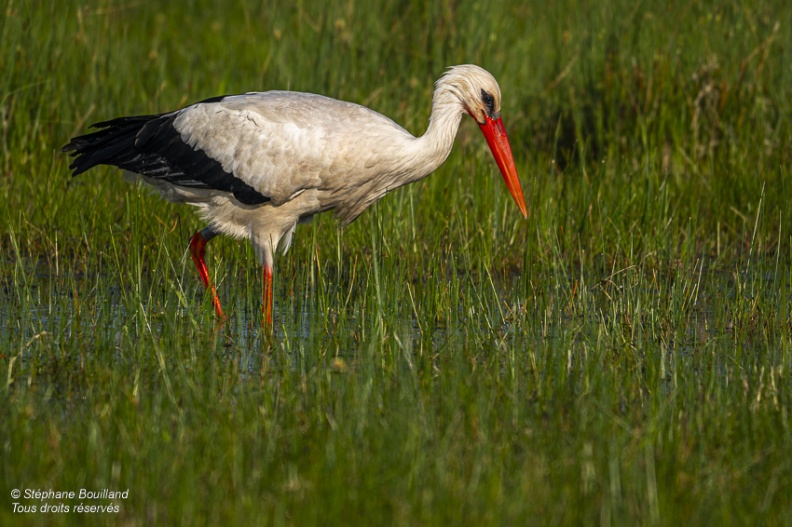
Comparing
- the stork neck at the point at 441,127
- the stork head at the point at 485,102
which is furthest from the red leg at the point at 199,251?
the stork head at the point at 485,102

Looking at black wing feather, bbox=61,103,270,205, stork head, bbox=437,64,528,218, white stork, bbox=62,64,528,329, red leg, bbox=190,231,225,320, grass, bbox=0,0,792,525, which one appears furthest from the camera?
red leg, bbox=190,231,225,320

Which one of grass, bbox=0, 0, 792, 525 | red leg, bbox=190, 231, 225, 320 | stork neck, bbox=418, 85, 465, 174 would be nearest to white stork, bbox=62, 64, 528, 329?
stork neck, bbox=418, 85, 465, 174

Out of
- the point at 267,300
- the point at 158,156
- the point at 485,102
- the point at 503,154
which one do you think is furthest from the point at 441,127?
the point at 158,156

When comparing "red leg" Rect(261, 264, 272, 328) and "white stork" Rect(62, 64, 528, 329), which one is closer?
"red leg" Rect(261, 264, 272, 328)

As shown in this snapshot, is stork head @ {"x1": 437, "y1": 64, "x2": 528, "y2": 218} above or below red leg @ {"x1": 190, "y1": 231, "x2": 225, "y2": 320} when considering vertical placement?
above

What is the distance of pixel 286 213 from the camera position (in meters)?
5.79

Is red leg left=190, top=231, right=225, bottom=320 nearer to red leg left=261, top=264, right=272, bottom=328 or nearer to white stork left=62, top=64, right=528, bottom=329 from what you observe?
white stork left=62, top=64, right=528, bottom=329

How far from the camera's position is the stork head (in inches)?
222

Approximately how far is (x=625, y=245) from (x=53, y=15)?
394 centimetres

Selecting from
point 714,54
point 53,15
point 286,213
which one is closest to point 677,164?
point 714,54

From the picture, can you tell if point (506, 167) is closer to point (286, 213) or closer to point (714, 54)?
point (286, 213)

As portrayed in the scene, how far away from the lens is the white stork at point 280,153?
549 centimetres

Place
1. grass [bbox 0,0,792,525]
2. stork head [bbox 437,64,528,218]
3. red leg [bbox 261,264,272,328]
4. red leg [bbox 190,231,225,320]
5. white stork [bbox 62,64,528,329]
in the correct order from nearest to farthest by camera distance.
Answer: grass [bbox 0,0,792,525] < red leg [bbox 261,264,272,328] < white stork [bbox 62,64,528,329] < stork head [bbox 437,64,528,218] < red leg [bbox 190,231,225,320]

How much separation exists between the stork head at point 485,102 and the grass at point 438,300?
17.1 inches
